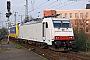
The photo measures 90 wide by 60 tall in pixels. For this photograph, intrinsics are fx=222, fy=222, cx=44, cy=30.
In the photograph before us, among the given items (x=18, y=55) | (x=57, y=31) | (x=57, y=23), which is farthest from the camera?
(x=57, y=23)

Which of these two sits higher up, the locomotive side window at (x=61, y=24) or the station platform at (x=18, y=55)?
the locomotive side window at (x=61, y=24)

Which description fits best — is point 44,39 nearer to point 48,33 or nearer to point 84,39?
point 48,33

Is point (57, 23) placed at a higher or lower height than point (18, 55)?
higher

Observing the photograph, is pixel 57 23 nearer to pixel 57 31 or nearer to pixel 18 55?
pixel 57 31

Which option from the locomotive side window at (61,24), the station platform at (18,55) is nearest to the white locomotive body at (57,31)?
the locomotive side window at (61,24)

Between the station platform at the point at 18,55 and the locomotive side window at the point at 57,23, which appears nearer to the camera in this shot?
the station platform at the point at 18,55

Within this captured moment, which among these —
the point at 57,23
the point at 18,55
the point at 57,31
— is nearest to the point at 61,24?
the point at 57,23

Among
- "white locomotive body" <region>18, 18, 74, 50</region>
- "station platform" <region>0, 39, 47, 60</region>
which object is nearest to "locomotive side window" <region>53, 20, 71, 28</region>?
"white locomotive body" <region>18, 18, 74, 50</region>

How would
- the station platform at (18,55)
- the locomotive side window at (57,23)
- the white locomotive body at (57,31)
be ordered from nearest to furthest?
1. the station platform at (18,55)
2. the white locomotive body at (57,31)
3. the locomotive side window at (57,23)

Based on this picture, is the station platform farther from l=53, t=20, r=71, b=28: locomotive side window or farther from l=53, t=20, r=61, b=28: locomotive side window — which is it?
l=53, t=20, r=71, b=28: locomotive side window

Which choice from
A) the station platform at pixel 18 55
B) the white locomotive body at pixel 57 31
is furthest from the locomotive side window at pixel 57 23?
the station platform at pixel 18 55

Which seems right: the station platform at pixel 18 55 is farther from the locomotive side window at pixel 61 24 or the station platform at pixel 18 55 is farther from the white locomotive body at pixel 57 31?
the locomotive side window at pixel 61 24

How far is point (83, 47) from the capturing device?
74.9 feet

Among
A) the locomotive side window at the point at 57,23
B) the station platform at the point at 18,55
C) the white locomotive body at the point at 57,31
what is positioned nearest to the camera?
the station platform at the point at 18,55
